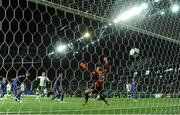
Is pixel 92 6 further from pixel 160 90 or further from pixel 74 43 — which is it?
pixel 160 90

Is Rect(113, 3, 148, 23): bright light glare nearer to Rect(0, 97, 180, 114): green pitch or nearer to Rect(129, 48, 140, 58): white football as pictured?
Rect(0, 97, 180, 114): green pitch

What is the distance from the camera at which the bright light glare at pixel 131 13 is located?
5246mm

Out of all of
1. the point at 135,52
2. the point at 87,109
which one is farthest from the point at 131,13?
the point at 135,52

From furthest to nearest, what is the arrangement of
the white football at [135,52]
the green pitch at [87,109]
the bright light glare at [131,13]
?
the white football at [135,52], the green pitch at [87,109], the bright light glare at [131,13]

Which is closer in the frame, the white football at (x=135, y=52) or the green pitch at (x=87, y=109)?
the green pitch at (x=87, y=109)

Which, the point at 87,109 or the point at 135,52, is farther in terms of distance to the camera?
the point at 135,52

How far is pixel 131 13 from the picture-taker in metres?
5.87

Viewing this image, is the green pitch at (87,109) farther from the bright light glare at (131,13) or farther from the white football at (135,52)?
the white football at (135,52)

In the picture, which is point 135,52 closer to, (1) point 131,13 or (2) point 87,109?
(2) point 87,109

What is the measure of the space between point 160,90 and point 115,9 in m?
17.8

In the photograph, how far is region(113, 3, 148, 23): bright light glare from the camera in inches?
207

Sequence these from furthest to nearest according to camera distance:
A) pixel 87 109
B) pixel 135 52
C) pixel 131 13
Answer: pixel 135 52 < pixel 87 109 < pixel 131 13

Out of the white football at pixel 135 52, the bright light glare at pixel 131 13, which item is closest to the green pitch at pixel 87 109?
the bright light glare at pixel 131 13

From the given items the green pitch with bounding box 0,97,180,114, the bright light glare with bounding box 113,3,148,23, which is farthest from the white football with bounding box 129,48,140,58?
the bright light glare with bounding box 113,3,148,23
